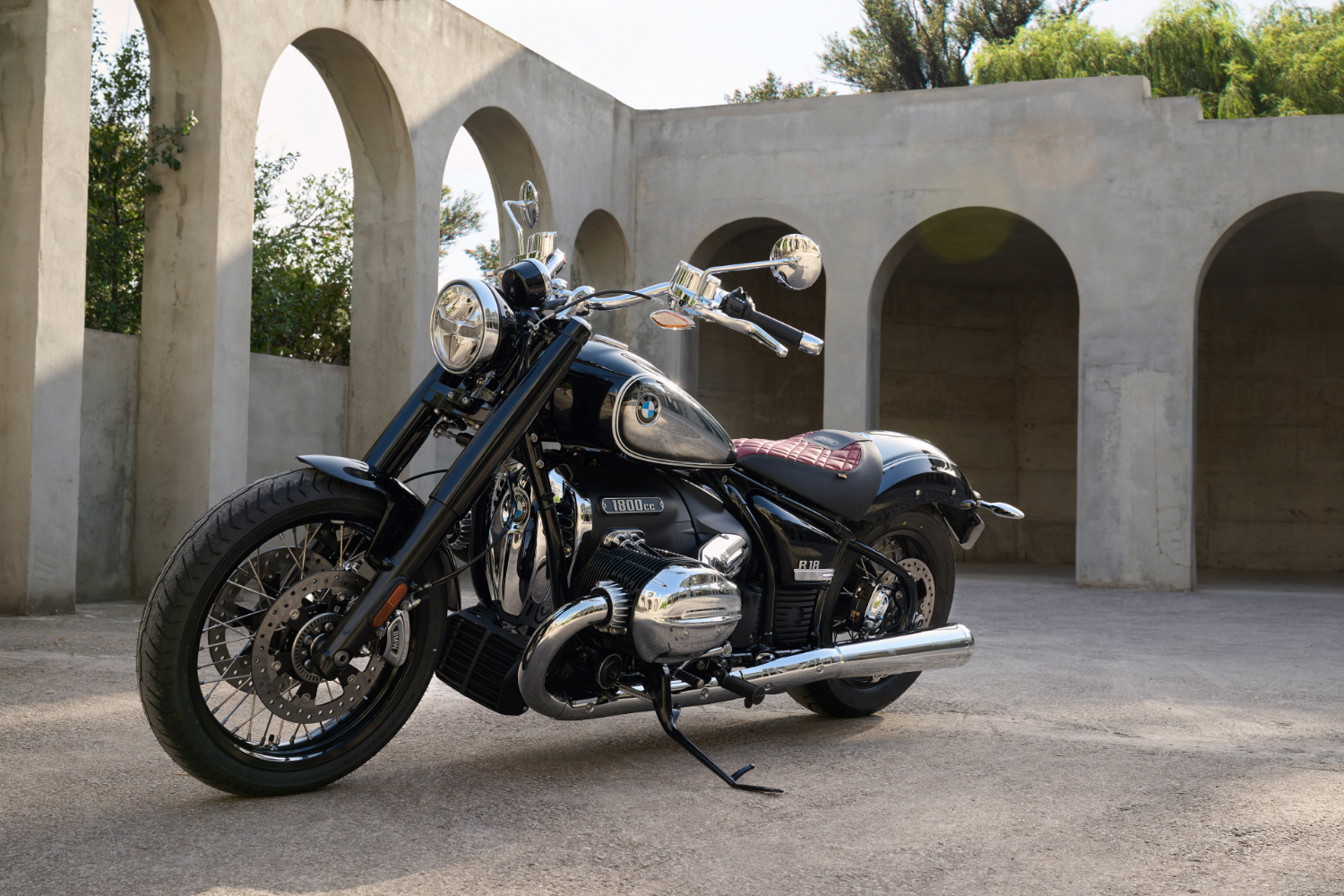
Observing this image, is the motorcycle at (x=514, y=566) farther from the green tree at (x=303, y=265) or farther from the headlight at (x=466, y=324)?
the green tree at (x=303, y=265)

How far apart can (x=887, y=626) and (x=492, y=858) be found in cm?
189

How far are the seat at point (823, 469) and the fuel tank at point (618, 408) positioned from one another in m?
0.50

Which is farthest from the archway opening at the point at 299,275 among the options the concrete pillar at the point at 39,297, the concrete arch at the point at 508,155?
the concrete pillar at the point at 39,297

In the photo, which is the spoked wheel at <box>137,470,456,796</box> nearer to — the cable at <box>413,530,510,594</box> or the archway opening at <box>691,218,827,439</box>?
the cable at <box>413,530,510,594</box>

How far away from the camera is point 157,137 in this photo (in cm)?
783

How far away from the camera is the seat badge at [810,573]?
→ 371 centimetres

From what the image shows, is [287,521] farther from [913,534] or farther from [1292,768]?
[1292,768]

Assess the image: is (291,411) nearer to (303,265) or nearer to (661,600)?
(303,265)

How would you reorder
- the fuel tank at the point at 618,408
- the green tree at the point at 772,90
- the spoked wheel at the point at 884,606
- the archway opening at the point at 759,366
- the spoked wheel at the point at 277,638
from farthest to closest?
the green tree at the point at 772,90, the archway opening at the point at 759,366, the spoked wheel at the point at 884,606, the fuel tank at the point at 618,408, the spoked wheel at the point at 277,638

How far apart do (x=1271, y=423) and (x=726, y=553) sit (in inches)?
637

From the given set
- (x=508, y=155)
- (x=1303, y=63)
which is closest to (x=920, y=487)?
(x=508, y=155)

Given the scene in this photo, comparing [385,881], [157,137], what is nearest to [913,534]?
[385,881]

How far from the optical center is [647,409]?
10.7 ft

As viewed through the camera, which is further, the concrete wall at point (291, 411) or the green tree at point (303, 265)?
the green tree at point (303, 265)
